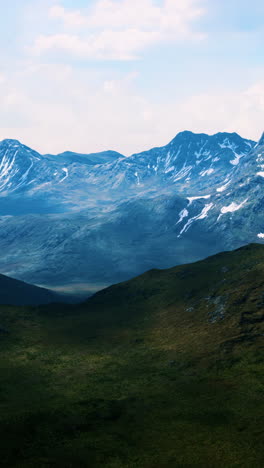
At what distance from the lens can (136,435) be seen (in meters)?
78.6

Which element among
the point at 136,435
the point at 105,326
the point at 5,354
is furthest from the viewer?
the point at 105,326

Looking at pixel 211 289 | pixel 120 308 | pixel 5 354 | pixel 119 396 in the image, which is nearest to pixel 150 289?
pixel 120 308

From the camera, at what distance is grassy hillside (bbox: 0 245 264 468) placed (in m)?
71.8

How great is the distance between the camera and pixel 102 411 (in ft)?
294

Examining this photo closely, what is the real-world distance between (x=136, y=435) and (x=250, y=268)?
108m

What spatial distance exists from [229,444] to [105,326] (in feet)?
300

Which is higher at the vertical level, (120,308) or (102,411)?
(120,308)

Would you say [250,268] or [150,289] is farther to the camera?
[150,289]

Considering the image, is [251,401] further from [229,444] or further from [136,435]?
[136,435]

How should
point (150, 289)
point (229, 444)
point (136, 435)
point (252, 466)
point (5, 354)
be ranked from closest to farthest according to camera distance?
Result: point (252, 466)
point (229, 444)
point (136, 435)
point (5, 354)
point (150, 289)

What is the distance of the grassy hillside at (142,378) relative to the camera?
71812 millimetres

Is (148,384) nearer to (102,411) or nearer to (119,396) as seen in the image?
(119,396)

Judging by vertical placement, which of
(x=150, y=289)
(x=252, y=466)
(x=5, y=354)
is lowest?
(x=252, y=466)

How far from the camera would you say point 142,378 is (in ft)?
361
